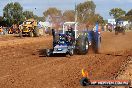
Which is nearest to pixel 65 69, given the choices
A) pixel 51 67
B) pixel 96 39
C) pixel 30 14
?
pixel 51 67

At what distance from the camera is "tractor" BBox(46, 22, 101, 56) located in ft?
56.3

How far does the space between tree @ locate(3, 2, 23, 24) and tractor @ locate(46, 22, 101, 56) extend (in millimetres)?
53605

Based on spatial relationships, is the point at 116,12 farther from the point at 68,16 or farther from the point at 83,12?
the point at 68,16

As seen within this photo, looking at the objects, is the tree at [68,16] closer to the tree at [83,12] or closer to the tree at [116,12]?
the tree at [83,12]

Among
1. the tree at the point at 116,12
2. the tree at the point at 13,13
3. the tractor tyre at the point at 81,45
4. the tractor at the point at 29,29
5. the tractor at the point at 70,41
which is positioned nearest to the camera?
the tractor at the point at 70,41

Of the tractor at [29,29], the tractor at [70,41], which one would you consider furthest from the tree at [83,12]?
the tractor at [29,29]

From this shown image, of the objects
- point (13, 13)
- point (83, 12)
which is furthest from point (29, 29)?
point (13, 13)

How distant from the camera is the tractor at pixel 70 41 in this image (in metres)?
17.2

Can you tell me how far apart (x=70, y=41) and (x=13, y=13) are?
5880 centimetres

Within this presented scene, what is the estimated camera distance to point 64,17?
20766 mm

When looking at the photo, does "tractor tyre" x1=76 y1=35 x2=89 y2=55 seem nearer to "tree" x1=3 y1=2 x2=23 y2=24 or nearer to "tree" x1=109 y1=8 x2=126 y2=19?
"tree" x1=3 y1=2 x2=23 y2=24

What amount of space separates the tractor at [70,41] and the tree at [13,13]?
53.6m

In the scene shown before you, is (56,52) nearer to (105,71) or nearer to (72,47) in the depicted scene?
(72,47)

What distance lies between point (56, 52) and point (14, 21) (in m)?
55.5
